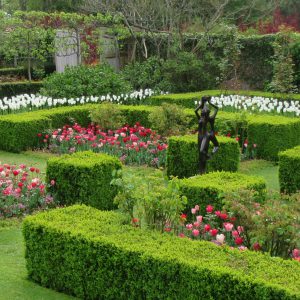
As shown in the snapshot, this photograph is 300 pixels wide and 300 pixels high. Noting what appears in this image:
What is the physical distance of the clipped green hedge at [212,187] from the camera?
7.16 metres

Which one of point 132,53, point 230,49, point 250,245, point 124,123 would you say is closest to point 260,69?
point 230,49

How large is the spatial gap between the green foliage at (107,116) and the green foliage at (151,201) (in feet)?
23.4

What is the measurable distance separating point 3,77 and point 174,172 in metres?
13.8

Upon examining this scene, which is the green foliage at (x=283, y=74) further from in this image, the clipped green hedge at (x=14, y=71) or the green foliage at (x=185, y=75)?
the clipped green hedge at (x=14, y=71)

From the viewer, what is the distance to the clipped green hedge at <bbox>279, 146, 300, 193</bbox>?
29.6ft

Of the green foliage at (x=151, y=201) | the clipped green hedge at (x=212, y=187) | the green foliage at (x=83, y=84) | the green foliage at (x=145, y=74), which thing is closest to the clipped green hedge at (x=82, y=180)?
the clipped green hedge at (x=212, y=187)

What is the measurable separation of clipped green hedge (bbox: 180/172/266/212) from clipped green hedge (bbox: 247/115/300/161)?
14.2 feet

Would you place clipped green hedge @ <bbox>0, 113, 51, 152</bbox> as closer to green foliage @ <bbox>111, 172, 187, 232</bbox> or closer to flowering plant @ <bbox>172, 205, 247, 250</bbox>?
flowering plant @ <bbox>172, 205, 247, 250</bbox>

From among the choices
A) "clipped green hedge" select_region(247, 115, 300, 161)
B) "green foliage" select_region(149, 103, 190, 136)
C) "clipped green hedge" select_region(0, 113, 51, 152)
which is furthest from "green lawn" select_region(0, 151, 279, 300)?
"clipped green hedge" select_region(0, 113, 51, 152)

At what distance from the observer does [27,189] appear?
8.45 m

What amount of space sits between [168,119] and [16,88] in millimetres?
8620

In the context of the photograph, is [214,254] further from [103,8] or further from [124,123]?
[103,8]

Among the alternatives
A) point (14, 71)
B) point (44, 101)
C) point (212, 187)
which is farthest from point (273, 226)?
point (14, 71)

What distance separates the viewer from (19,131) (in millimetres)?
12461
